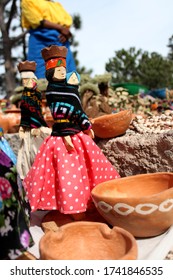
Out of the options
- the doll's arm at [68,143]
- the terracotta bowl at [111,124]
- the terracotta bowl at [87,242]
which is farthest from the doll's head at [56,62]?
the terracotta bowl at [87,242]

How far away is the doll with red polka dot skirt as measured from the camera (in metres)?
2.37

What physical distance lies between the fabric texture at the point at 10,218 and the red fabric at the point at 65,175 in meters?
0.64

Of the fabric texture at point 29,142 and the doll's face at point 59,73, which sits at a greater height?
the doll's face at point 59,73

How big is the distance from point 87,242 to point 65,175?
0.59 meters

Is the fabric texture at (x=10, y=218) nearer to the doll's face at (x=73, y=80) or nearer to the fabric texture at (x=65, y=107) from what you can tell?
the fabric texture at (x=65, y=107)

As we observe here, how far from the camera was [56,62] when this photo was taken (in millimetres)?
2410

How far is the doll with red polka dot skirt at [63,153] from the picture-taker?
2.37m

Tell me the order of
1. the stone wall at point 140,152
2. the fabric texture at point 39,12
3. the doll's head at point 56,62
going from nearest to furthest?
the doll's head at point 56,62 → the stone wall at point 140,152 → the fabric texture at point 39,12

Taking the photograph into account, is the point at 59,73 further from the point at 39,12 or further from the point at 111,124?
the point at 39,12

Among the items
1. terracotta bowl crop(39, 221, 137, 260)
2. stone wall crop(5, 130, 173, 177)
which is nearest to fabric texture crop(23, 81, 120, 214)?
terracotta bowl crop(39, 221, 137, 260)

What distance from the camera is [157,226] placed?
202 cm
